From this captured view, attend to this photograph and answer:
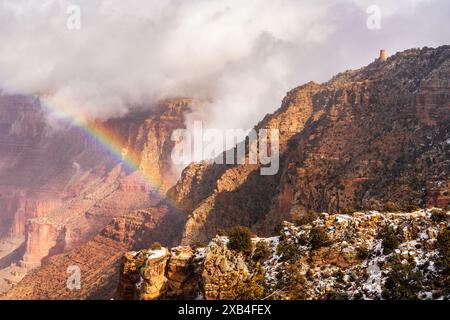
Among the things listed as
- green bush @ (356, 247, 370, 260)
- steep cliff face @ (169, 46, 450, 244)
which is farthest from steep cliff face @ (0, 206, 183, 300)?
green bush @ (356, 247, 370, 260)

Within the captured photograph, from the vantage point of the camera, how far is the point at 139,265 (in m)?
45.4

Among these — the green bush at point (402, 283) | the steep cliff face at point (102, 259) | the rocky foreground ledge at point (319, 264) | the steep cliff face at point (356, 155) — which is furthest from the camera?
the steep cliff face at point (102, 259)

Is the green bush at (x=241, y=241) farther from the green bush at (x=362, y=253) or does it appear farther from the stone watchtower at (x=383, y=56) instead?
the stone watchtower at (x=383, y=56)

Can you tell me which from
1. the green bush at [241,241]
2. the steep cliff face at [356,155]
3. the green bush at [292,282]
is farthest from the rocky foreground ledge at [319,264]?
the steep cliff face at [356,155]

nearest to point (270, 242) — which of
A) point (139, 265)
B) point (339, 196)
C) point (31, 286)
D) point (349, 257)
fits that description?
point (349, 257)

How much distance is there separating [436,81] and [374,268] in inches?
2095

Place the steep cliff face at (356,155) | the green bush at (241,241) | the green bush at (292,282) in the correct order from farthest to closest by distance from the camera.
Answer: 1. the steep cliff face at (356,155)
2. the green bush at (241,241)
3. the green bush at (292,282)

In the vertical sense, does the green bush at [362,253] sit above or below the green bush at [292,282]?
above

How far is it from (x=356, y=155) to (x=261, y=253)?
44.2m

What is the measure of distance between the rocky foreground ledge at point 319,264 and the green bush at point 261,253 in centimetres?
8

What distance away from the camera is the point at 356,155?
277ft

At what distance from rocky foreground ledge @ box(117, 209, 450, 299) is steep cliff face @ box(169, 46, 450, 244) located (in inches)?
850

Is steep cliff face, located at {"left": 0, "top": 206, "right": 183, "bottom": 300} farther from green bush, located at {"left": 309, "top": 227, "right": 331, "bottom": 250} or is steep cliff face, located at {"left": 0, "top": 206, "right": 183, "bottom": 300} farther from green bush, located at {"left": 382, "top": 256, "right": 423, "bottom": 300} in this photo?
green bush, located at {"left": 382, "top": 256, "right": 423, "bottom": 300}

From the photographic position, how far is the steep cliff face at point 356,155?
73.3 metres
